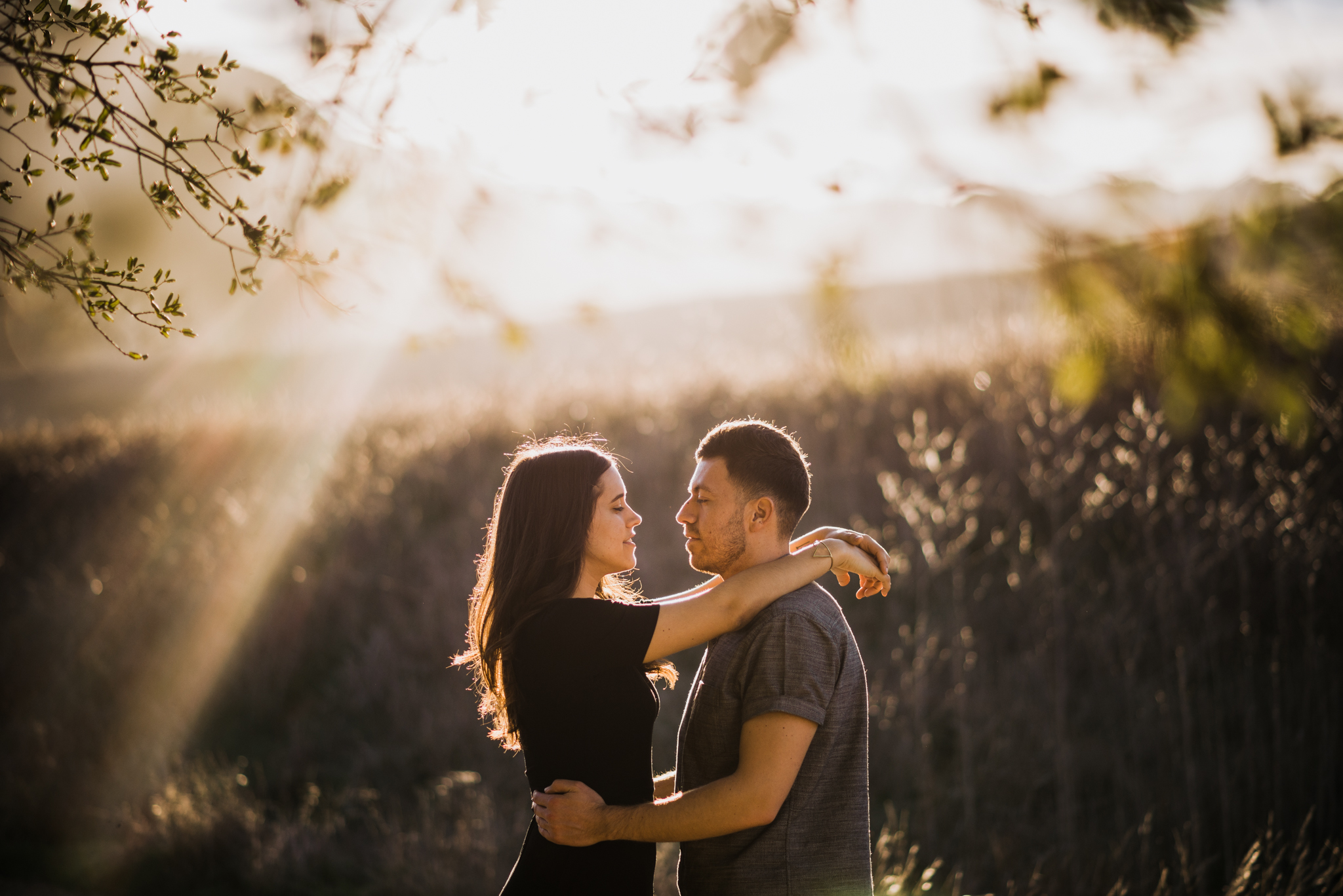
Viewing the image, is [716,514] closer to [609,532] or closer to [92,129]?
[609,532]

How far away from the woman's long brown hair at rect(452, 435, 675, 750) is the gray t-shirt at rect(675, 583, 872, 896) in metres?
0.53

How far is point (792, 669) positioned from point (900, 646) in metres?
5.37

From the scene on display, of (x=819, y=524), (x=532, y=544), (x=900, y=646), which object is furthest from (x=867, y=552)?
(x=819, y=524)

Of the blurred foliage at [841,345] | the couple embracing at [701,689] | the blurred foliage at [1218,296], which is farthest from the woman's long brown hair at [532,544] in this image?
the blurred foliage at [841,345]

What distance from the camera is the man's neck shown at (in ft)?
8.02

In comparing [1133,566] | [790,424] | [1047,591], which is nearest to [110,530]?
[790,424]

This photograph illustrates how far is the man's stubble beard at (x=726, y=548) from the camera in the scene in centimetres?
242

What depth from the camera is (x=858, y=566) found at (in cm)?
254

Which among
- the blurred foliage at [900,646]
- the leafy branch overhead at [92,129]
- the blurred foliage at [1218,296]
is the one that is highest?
the leafy branch overhead at [92,129]

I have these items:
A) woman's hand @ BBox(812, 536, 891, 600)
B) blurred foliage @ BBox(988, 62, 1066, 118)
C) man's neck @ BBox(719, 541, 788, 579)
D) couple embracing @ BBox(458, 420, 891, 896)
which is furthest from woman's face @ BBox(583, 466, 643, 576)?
blurred foliage @ BBox(988, 62, 1066, 118)

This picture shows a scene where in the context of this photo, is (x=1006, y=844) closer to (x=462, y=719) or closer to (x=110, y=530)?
(x=462, y=719)

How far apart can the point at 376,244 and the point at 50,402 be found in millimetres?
39620

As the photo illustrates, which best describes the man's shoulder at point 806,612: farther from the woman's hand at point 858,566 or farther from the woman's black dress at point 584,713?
the woman's black dress at point 584,713

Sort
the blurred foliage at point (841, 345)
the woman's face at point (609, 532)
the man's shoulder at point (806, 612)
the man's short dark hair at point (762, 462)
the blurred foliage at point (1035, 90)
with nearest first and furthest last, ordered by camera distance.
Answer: the man's shoulder at point (806, 612) → the man's short dark hair at point (762, 462) → the woman's face at point (609, 532) → the blurred foliage at point (1035, 90) → the blurred foliage at point (841, 345)
